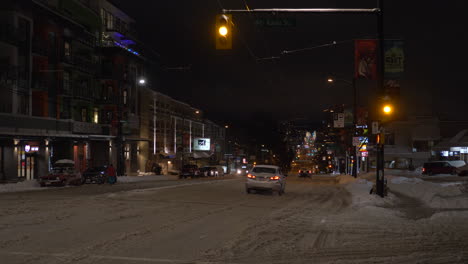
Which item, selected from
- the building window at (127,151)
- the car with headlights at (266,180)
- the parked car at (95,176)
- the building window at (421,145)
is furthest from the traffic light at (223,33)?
the building window at (421,145)

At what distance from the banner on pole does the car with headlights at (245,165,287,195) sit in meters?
6.67

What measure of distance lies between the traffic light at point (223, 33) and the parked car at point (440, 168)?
42.5 metres

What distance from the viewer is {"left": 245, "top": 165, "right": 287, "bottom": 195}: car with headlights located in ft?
79.0

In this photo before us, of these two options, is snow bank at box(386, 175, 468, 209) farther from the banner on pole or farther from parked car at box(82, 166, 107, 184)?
parked car at box(82, 166, 107, 184)

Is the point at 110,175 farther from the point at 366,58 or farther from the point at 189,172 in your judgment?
the point at 366,58

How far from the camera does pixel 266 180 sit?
2412cm

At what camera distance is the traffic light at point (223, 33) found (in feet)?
43.5

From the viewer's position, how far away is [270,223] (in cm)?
1346

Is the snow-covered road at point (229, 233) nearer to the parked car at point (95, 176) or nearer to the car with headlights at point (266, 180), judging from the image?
the car with headlights at point (266, 180)

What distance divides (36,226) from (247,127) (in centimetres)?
11878

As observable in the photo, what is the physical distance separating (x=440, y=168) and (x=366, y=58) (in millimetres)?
34364

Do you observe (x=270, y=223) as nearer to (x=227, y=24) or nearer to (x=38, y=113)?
(x=227, y=24)

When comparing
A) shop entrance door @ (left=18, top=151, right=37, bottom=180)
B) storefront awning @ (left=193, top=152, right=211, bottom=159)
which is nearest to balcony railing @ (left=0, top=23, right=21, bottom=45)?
shop entrance door @ (left=18, top=151, right=37, bottom=180)

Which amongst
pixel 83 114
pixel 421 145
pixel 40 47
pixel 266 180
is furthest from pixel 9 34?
pixel 421 145
